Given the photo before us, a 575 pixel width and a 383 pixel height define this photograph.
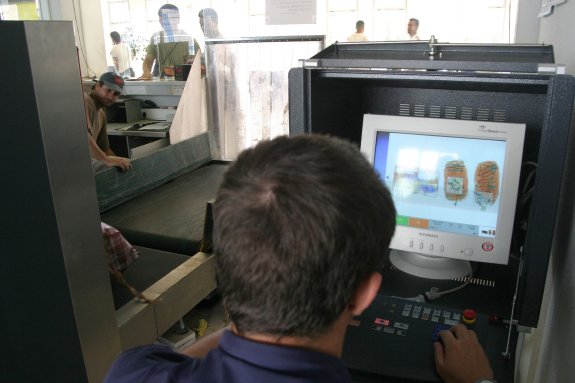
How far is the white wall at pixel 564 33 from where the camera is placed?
1.05m

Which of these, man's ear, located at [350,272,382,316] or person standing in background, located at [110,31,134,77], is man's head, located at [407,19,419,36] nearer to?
person standing in background, located at [110,31,134,77]

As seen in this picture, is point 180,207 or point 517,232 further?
point 180,207

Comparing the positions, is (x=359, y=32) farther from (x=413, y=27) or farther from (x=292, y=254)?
(x=292, y=254)

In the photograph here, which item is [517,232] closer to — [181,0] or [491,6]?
[491,6]

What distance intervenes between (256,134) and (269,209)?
314 centimetres

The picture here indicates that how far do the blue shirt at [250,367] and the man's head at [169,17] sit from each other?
17.1 ft

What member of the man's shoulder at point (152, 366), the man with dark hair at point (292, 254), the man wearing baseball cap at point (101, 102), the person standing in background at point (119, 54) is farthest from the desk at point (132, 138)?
the man with dark hair at point (292, 254)

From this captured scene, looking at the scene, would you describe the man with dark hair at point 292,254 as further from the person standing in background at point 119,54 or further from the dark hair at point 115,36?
the dark hair at point 115,36

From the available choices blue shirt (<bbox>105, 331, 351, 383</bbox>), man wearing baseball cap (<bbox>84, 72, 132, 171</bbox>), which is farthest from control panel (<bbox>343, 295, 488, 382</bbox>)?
man wearing baseball cap (<bbox>84, 72, 132, 171</bbox>)

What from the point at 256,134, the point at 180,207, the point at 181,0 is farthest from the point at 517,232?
the point at 181,0

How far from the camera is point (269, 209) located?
19.7 inches

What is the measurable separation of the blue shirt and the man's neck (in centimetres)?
1

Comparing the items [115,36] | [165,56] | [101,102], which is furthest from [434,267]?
[115,36]

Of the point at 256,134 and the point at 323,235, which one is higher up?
the point at 323,235
